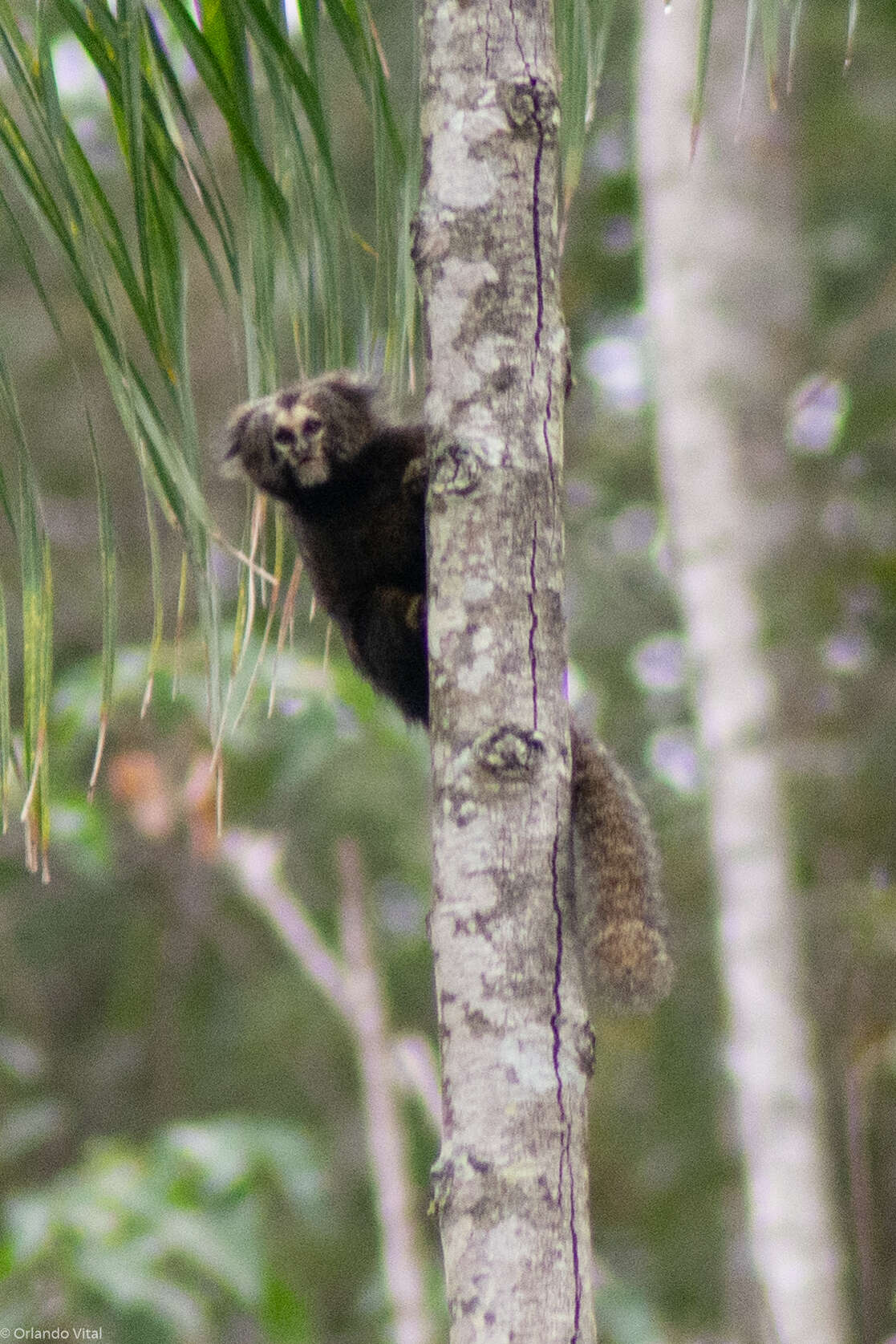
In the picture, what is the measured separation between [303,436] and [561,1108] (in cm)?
202

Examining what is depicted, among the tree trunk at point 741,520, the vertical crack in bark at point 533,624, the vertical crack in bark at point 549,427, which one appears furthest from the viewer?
the tree trunk at point 741,520

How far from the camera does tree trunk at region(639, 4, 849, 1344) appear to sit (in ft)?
12.5

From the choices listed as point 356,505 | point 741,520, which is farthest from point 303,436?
point 741,520

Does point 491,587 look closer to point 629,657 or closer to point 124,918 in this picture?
point 629,657

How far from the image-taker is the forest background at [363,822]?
348 cm

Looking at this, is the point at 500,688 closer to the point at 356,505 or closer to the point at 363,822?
the point at 356,505

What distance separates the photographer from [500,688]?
1644 millimetres

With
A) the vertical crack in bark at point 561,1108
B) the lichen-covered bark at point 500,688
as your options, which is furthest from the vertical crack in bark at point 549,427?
the vertical crack in bark at point 561,1108

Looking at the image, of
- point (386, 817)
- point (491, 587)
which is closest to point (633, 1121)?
point (386, 817)

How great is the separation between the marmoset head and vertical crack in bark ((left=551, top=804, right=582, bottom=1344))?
5.82ft

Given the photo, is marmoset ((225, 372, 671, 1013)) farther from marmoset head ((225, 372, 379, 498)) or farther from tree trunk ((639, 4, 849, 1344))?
tree trunk ((639, 4, 849, 1344))

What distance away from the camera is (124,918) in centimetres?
796

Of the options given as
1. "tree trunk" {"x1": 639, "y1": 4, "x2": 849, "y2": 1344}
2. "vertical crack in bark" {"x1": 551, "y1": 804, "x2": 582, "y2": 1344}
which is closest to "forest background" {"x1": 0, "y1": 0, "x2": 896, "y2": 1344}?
"tree trunk" {"x1": 639, "y1": 4, "x2": 849, "y2": 1344}

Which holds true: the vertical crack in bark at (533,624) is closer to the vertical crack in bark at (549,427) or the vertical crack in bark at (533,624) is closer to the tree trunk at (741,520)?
the vertical crack in bark at (549,427)
